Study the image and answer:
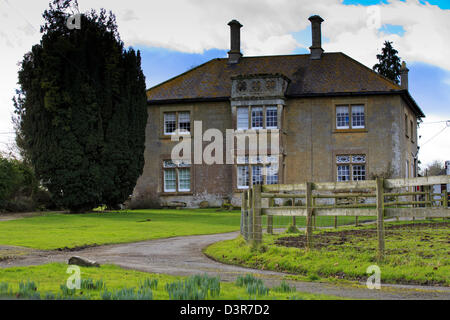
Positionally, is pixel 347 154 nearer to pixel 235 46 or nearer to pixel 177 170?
pixel 177 170

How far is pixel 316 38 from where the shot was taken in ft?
126

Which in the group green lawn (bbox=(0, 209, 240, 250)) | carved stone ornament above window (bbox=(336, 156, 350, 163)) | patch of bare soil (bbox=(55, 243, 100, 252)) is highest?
carved stone ornament above window (bbox=(336, 156, 350, 163))

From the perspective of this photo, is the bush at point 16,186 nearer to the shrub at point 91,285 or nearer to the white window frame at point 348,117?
the white window frame at point 348,117

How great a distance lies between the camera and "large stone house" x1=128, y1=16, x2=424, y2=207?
34844 millimetres

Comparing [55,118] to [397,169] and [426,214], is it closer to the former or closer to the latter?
[397,169]

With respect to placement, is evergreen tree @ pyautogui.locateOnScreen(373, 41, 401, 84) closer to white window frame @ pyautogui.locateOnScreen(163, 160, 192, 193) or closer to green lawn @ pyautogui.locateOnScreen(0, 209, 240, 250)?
white window frame @ pyautogui.locateOnScreen(163, 160, 192, 193)

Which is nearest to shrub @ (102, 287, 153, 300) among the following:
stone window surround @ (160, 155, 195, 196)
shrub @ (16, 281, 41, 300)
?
shrub @ (16, 281, 41, 300)

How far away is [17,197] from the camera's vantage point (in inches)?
1348

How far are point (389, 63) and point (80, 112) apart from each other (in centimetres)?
2956

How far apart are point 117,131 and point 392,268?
74.7 ft

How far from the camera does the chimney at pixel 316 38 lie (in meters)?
38.0

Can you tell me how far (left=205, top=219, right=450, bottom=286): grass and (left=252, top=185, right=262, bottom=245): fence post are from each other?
0.20 meters

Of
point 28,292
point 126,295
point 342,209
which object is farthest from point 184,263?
point 126,295
